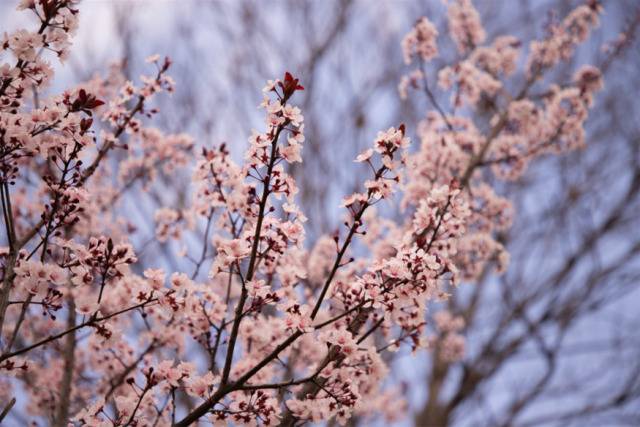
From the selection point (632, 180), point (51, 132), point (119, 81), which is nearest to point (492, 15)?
point (632, 180)

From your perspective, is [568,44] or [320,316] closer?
[320,316]

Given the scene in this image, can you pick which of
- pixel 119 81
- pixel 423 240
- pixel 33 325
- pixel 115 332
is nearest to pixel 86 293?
pixel 33 325

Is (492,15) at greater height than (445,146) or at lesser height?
greater

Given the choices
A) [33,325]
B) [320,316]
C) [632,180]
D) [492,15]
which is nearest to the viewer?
[320,316]

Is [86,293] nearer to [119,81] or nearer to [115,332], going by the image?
[119,81]

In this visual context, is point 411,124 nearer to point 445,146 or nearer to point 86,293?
point 445,146

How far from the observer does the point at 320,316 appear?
332cm

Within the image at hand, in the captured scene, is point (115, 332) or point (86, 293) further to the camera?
point (86, 293)

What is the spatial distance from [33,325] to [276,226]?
298 cm

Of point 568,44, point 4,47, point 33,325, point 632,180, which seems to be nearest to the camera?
point 4,47

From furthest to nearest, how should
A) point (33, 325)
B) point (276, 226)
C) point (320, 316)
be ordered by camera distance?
1. point (33, 325)
2. point (320, 316)
3. point (276, 226)

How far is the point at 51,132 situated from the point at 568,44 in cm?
471

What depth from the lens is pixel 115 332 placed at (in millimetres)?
2453

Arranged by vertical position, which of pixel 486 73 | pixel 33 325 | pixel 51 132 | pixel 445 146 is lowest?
pixel 51 132
